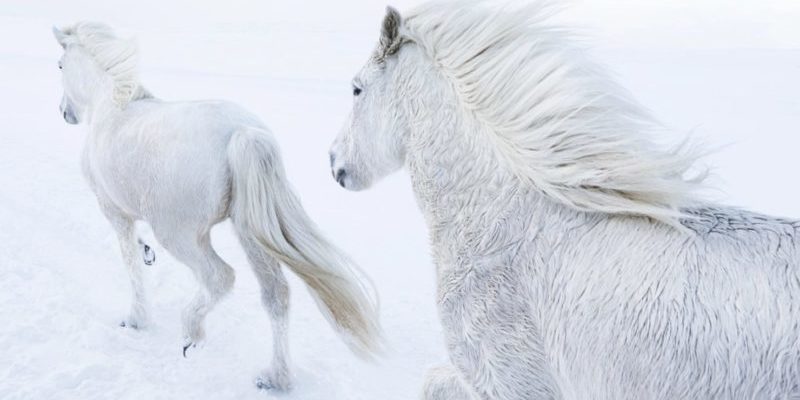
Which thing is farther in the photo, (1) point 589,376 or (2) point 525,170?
(2) point 525,170

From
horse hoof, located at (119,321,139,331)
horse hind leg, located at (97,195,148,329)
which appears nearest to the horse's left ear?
horse hind leg, located at (97,195,148,329)

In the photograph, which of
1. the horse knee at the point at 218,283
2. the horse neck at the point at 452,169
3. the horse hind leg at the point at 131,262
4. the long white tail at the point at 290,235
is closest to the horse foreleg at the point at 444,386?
the horse neck at the point at 452,169

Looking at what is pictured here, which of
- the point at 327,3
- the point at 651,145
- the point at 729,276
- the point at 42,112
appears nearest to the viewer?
the point at 729,276

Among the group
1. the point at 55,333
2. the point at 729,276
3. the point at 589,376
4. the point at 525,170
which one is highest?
the point at 525,170

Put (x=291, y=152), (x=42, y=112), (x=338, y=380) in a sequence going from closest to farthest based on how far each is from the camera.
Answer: (x=338, y=380) < (x=291, y=152) < (x=42, y=112)

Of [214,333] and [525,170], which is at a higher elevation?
[525,170]

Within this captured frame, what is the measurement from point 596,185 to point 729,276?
1.20 ft

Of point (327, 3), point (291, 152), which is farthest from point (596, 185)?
point (327, 3)

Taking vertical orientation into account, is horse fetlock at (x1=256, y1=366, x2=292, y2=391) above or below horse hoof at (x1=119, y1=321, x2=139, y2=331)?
above

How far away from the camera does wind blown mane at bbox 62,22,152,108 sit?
352 cm

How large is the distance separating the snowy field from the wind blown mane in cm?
125

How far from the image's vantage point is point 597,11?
58.1 feet

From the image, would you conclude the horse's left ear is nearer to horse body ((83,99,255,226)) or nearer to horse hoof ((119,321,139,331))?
horse body ((83,99,255,226))

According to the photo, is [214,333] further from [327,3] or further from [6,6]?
[6,6]
